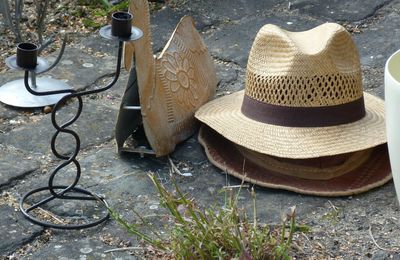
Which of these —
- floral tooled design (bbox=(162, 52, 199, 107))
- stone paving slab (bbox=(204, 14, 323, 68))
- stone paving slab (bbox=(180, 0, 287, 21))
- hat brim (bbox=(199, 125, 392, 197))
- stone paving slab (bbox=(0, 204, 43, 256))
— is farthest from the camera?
stone paving slab (bbox=(180, 0, 287, 21))

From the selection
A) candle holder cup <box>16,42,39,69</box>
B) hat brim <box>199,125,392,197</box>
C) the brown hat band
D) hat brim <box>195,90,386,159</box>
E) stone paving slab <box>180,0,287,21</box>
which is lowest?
stone paving slab <box>180,0,287,21</box>

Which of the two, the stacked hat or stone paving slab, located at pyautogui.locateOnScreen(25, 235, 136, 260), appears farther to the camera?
the stacked hat

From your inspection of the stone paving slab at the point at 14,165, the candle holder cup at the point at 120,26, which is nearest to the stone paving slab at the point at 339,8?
the stone paving slab at the point at 14,165

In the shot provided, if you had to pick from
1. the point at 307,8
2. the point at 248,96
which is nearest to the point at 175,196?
the point at 248,96

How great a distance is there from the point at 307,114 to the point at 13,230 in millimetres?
847

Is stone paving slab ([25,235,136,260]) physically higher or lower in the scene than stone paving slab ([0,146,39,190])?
higher

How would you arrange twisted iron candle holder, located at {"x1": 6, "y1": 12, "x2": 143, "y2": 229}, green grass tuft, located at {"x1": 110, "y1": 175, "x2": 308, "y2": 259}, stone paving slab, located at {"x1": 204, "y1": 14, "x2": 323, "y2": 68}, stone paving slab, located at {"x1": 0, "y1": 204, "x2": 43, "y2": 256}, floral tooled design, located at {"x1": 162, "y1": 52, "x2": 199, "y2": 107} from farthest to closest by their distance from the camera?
stone paving slab, located at {"x1": 204, "y1": 14, "x2": 323, "y2": 68}, floral tooled design, located at {"x1": 162, "y1": 52, "x2": 199, "y2": 107}, stone paving slab, located at {"x1": 0, "y1": 204, "x2": 43, "y2": 256}, twisted iron candle holder, located at {"x1": 6, "y1": 12, "x2": 143, "y2": 229}, green grass tuft, located at {"x1": 110, "y1": 175, "x2": 308, "y2": 259}

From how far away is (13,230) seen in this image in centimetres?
260

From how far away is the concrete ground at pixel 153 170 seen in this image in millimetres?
2562

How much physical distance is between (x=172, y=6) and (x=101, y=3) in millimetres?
280

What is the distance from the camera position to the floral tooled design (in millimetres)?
3006

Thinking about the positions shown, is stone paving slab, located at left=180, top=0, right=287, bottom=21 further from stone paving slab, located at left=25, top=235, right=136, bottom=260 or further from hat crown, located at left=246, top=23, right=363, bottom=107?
stone paving slab, located at left=25, top=235, right=136, bottom=260

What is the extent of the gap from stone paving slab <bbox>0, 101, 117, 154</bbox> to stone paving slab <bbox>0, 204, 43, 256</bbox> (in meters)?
0.39

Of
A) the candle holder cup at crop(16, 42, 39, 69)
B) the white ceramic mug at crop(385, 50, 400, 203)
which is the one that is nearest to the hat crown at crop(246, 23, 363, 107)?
the white ceramic mug at crop(385, 50, 400, 203)
